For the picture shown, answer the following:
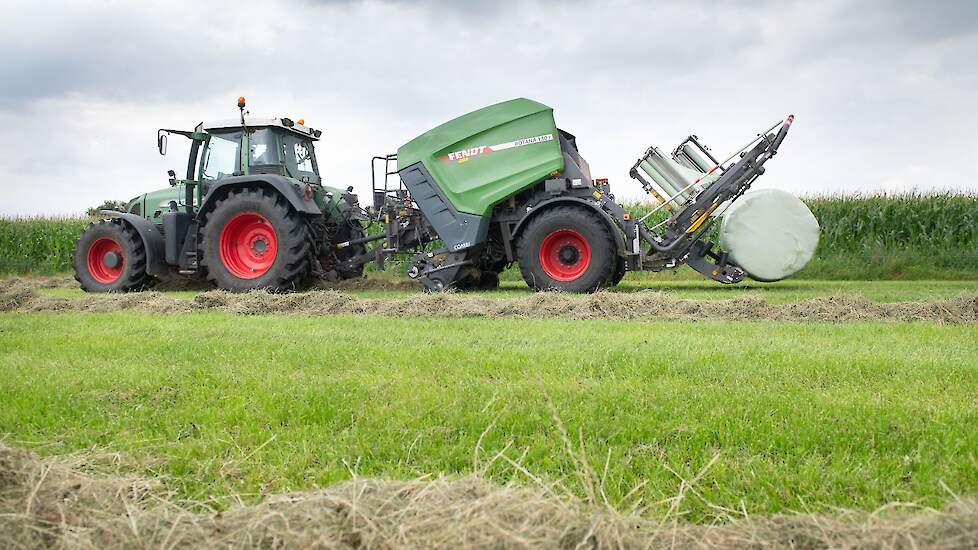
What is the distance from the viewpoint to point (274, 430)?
10.0 ft

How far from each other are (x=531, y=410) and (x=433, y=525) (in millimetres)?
1443

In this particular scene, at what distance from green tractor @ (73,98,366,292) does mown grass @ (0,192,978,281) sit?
360 centimetres

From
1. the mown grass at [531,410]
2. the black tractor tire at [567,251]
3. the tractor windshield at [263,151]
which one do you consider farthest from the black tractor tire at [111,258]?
the mown grass at [531,410]

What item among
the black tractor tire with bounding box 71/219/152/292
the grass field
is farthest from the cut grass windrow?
the black tractor tire with bounding box 71/219/152/292

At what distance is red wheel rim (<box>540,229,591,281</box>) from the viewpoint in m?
9.64

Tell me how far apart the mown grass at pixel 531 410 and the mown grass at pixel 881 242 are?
9.73 metres

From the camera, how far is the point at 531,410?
10.3 ft

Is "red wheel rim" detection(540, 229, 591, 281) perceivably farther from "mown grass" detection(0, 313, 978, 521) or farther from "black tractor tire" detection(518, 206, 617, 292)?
"mown grass" detection(0, 313, 978, 521)

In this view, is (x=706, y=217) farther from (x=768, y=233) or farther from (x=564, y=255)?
(x=564, y=255)

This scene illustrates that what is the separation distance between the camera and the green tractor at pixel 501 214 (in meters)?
9.65

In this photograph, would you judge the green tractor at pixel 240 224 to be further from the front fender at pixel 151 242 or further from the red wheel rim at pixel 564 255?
the red wheel rim at pixel 564 255

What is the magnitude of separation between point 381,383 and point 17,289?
7.12 metres

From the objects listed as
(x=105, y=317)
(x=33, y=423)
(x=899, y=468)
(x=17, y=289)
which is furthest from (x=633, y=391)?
(x=17, y=289)

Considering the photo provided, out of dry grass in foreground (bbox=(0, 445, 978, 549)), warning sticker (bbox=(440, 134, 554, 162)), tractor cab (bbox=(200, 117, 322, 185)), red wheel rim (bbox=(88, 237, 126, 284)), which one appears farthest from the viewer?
red wheel rim (bbox=(88, 237, 126, 284))
